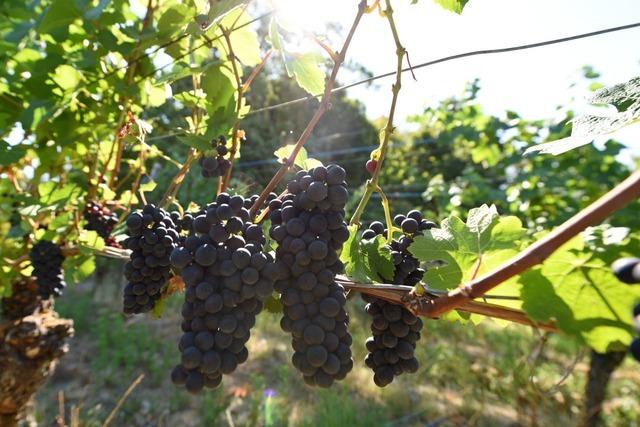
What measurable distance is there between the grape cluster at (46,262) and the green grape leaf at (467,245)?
139cm

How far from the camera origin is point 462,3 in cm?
86

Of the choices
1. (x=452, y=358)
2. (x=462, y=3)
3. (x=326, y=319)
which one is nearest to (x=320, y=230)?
(x=326, y=319)

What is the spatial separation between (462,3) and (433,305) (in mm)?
616

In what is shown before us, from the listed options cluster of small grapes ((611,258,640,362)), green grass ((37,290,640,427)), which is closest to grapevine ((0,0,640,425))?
cluster of small grapes ((611,258,640,362))

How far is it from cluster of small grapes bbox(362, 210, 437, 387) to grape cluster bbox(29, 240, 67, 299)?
126cm

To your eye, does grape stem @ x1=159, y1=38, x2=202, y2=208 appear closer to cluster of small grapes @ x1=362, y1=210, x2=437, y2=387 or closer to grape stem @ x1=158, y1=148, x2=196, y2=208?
grape stem @ x1=158, y1=148, x2=196, y2=208

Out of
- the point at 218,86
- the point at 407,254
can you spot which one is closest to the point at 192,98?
the point at 218,86

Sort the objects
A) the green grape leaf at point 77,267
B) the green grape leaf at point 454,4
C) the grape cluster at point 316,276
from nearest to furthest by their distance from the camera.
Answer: the grape cluster at point 316,276 → the green grape leaf at point 454,4 → the green grape leaf at point 77,267

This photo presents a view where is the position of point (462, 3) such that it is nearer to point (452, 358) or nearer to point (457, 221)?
point (457, 221)

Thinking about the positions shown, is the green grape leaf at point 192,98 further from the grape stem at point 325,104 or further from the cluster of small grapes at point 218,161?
the grape stem at point 325,104

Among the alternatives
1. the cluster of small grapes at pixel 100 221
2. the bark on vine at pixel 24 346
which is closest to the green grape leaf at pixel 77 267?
the cluster of small grapes at pixel 100 221

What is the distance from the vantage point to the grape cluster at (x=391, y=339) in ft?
2.50

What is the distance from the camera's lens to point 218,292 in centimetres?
65

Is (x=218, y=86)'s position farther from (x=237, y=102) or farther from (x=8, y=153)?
(x=8, y=153)
